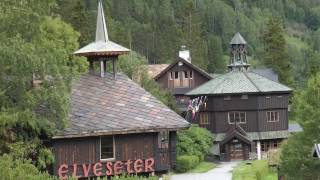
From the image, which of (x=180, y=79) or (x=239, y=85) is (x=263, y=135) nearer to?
(x=239, y=85)

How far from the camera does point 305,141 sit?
33.0 m

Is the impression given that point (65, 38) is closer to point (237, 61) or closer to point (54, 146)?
point (237, 61)

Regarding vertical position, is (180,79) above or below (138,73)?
above

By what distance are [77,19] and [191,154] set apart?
73.8 ft

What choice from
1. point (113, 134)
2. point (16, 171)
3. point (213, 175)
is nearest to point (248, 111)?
point (213, 175)

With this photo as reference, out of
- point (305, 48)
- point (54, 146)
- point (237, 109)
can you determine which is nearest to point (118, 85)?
point (54, 146)

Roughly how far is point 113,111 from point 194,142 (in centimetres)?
2355

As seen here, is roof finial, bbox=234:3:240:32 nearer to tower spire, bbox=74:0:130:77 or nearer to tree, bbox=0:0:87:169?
tower spire, bbox=74:0:130:77

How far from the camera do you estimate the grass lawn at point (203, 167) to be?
48456 mm

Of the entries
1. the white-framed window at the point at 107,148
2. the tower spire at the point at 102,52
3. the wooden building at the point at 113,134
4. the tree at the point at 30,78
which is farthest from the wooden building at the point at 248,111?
the tree at the point at 30,78

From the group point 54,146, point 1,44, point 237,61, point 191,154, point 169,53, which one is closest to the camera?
point 1,44

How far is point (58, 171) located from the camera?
29.2 metres

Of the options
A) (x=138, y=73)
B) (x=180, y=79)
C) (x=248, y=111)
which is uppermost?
(x=180, y=79)

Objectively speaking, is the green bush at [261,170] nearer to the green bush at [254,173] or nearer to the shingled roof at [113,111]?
the green bush at [254,173]
